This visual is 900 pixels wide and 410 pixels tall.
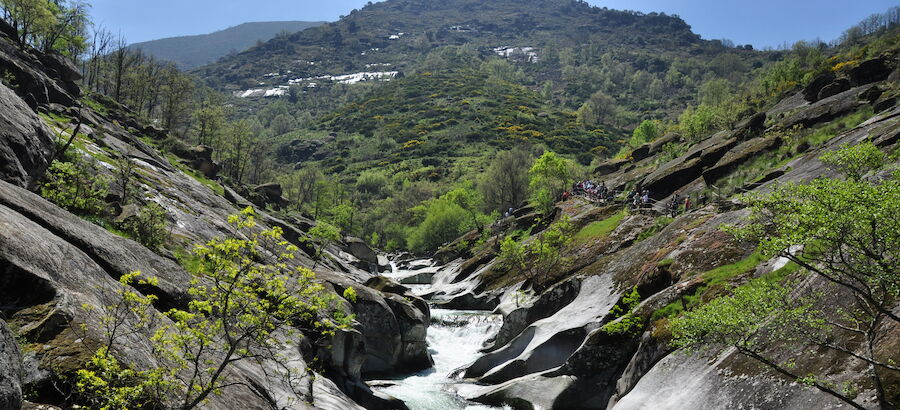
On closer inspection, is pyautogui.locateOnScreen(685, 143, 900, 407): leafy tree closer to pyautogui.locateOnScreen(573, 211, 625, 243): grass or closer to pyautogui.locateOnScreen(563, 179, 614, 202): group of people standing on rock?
pyautogui.locateOnScreen(573, 211, 625, 243): grass

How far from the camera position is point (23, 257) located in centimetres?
1131

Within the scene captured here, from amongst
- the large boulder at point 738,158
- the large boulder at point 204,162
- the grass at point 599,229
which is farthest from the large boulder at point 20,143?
the large boulder at point 204,162

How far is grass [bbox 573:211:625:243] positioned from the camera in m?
42.8

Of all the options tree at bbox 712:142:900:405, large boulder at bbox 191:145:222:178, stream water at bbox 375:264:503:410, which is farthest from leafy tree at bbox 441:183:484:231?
tree at bbox 712:142:900:405

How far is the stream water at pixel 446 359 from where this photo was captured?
2758 centimetres

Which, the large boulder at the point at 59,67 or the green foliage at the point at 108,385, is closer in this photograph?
the green foliage at the point at 108,385

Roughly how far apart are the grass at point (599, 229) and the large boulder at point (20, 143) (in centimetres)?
3762

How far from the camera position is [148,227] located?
25109 millimetres

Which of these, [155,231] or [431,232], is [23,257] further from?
[431,232]

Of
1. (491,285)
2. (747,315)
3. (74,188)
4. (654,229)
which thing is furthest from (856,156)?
(491,285)

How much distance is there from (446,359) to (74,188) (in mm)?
25828

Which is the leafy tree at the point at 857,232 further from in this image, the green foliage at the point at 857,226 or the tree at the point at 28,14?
the tree at the point at 28,14

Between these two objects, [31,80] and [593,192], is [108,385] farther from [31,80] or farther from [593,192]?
[593,192]

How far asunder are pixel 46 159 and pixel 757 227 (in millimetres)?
28578
